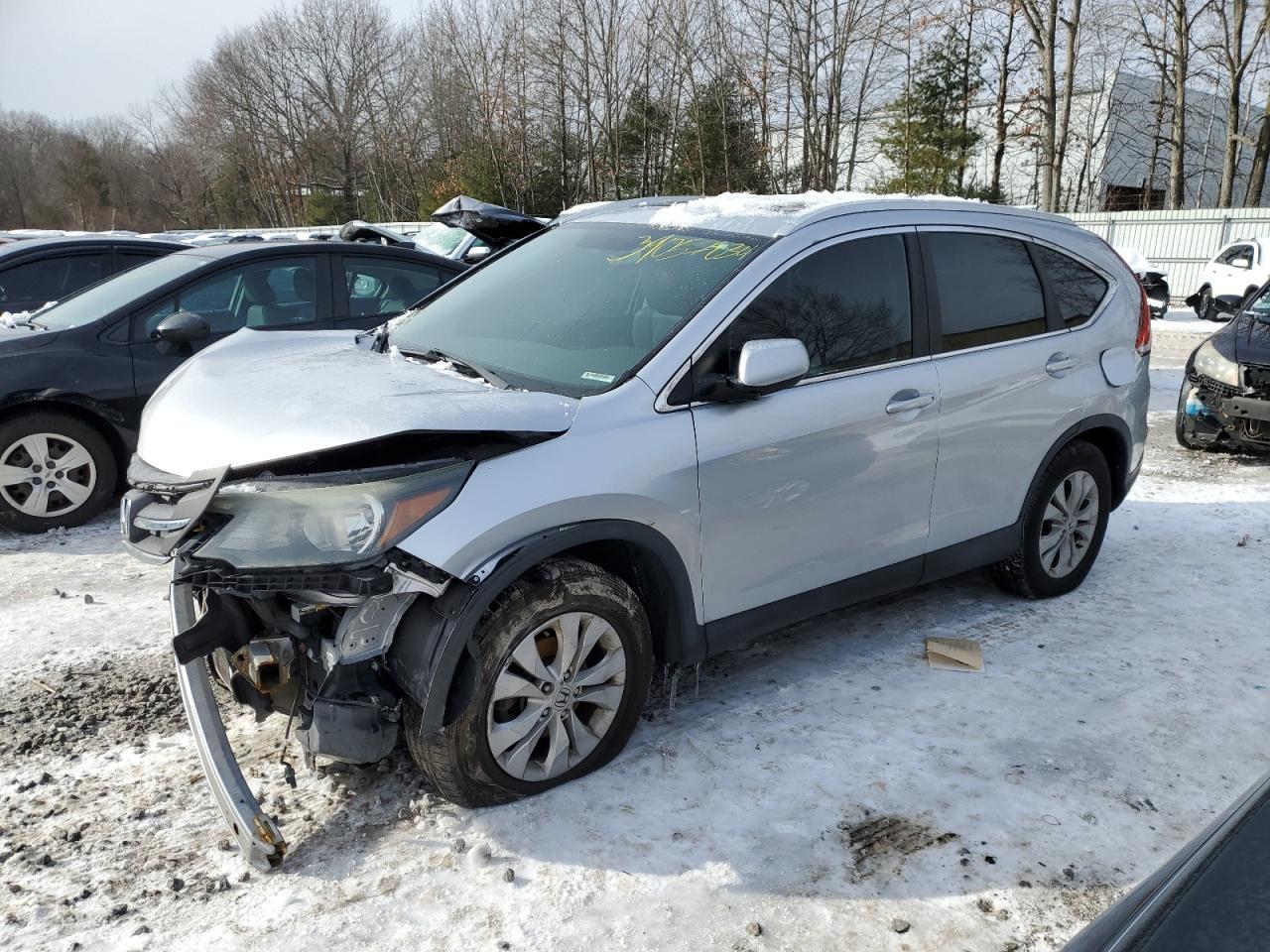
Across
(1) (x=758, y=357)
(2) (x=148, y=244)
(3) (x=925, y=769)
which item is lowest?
(3) (x=925, y=769)

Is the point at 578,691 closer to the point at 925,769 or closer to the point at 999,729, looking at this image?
the point at 925,769

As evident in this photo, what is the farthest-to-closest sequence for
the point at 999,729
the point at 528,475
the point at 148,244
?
the point at 148,244 → the point at 999,729 → the point at 528,475

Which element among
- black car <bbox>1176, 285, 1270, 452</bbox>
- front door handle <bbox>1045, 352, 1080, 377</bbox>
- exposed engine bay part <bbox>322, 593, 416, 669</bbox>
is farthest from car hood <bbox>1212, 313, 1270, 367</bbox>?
exposed engine bay part <bbox>322, 593, 416, 669</bbox>

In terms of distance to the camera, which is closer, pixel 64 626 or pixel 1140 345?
pixel 64 626

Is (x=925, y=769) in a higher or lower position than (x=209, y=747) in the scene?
lower

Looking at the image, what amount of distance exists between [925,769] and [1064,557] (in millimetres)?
2012

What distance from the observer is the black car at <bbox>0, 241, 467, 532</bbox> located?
18.9 ft

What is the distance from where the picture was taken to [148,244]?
332 inches

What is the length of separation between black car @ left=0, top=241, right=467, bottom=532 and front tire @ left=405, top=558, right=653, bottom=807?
3.79 m

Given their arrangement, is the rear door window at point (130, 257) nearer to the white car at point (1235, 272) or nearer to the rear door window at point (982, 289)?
the rear door window at point (982, 289)

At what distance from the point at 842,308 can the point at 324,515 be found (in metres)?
2.08

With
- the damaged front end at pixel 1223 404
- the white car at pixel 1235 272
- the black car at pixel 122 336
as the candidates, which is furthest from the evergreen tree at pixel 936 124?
the black car at pixel 122 336

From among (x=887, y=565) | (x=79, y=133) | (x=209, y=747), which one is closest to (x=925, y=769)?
(x=887, y=565)

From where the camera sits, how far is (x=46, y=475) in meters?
5.80
